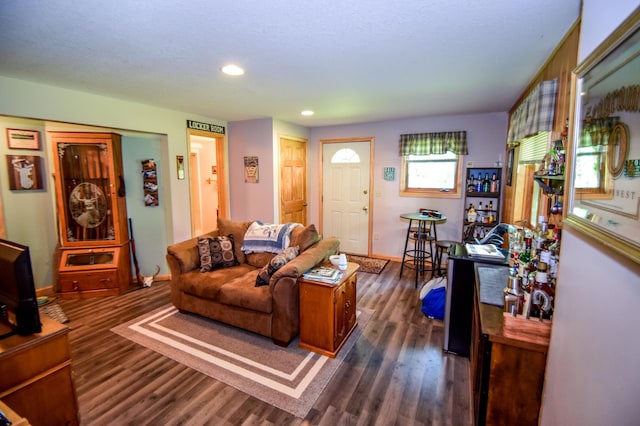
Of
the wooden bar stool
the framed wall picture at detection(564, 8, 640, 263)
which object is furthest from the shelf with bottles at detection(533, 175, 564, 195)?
the wooden bar stool

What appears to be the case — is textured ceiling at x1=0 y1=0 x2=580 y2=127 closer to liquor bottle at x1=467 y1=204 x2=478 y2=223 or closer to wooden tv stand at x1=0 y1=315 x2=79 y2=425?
liquor bottle at x1=467 y1=204 x2=478 y2=223

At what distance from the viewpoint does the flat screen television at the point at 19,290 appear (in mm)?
1384

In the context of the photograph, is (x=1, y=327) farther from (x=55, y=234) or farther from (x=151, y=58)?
(x=55, y=234)

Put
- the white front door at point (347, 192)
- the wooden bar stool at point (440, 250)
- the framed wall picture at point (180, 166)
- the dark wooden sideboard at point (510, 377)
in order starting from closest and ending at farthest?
the dark wooden sideboard at point (510, 377), the wooden bar stool at point (440, 250), the framed wall picture at point (180, 166), the white front door at point (347, 192)

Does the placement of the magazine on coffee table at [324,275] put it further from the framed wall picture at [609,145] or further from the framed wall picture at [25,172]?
the framed wall picture at [25,172]

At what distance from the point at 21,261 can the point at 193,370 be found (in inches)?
54.1

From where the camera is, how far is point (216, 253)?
3.13 metres

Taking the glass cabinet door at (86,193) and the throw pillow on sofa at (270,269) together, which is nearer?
the throw pillow on sofa at (270,269)

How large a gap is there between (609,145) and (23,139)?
5.03 metres

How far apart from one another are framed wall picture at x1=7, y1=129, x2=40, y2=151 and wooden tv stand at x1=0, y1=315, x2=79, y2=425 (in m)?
2.98

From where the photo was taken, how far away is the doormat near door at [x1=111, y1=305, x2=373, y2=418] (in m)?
2.02

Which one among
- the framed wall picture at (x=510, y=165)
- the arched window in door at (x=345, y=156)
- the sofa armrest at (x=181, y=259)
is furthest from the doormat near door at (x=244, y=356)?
the arched window in door at (x=345, y=156)

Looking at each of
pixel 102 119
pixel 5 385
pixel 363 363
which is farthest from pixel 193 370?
pixel 102 119

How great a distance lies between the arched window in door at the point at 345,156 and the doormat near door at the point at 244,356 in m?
2.85
